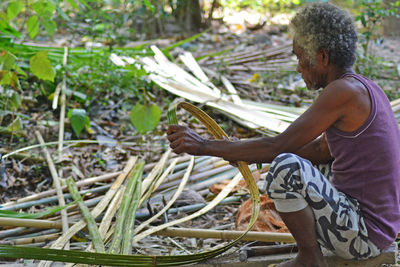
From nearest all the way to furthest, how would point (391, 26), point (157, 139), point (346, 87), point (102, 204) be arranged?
point (346, 87)
point (102, 204)
point (157, 139)
point (391, 26)

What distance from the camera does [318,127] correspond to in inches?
78.1

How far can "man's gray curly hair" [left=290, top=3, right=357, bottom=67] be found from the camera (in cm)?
202

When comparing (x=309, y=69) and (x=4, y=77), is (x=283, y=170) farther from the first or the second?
(x=4, y=77)

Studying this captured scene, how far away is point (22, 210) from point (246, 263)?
1.30 m

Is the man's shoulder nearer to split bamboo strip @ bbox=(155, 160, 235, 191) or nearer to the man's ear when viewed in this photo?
the man's ear

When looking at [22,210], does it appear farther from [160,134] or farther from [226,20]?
[226,20]

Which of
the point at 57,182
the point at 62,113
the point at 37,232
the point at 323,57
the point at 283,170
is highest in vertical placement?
the point at 323,57

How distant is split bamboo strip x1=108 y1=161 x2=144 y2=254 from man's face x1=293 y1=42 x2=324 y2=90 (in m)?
1.06

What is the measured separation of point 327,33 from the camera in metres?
2.02

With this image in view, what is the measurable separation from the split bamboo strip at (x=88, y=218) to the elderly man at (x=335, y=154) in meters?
0.59

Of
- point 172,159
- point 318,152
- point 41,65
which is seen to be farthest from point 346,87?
point 41,65

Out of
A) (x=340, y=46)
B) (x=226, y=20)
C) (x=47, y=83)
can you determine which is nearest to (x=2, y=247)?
(x=340, y=46)

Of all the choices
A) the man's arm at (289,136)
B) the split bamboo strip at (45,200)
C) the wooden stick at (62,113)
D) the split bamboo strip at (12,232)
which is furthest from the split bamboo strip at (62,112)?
the man's arm at (289,136)

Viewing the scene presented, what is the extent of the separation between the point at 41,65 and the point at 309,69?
69.4 inches
